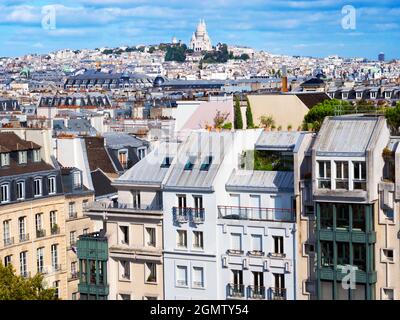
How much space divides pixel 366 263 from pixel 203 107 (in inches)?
683

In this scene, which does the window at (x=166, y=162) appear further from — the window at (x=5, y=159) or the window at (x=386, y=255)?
the window at (x=386, y=255)

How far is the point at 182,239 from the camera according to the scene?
3009 centimetres

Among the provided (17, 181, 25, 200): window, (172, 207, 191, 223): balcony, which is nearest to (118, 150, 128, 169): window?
(17, 181, 25, 200): window

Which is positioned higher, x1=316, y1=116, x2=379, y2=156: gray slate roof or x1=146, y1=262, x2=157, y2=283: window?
x1=316, y1=116, x2=379, y2=156: gray slate roof

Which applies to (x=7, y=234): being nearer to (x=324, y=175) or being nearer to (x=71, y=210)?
(x=71, y=210)

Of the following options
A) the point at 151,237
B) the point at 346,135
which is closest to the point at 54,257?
the point at 151,237

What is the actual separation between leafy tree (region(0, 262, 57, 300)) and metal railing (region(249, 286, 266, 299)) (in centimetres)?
491

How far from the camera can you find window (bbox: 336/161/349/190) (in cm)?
2700

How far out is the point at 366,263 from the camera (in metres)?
26.5

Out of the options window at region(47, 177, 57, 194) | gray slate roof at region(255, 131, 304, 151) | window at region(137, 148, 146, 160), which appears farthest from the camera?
window at region(137, 148, 146, 160)

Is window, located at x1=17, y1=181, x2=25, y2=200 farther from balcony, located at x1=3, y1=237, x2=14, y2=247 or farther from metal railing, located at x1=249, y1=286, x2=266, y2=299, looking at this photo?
metal railing, located at x1=249, y1=286, x2=266, y2=299

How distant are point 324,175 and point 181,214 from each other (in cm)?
447

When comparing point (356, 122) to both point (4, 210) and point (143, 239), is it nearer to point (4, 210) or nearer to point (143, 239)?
point (143, 239)
